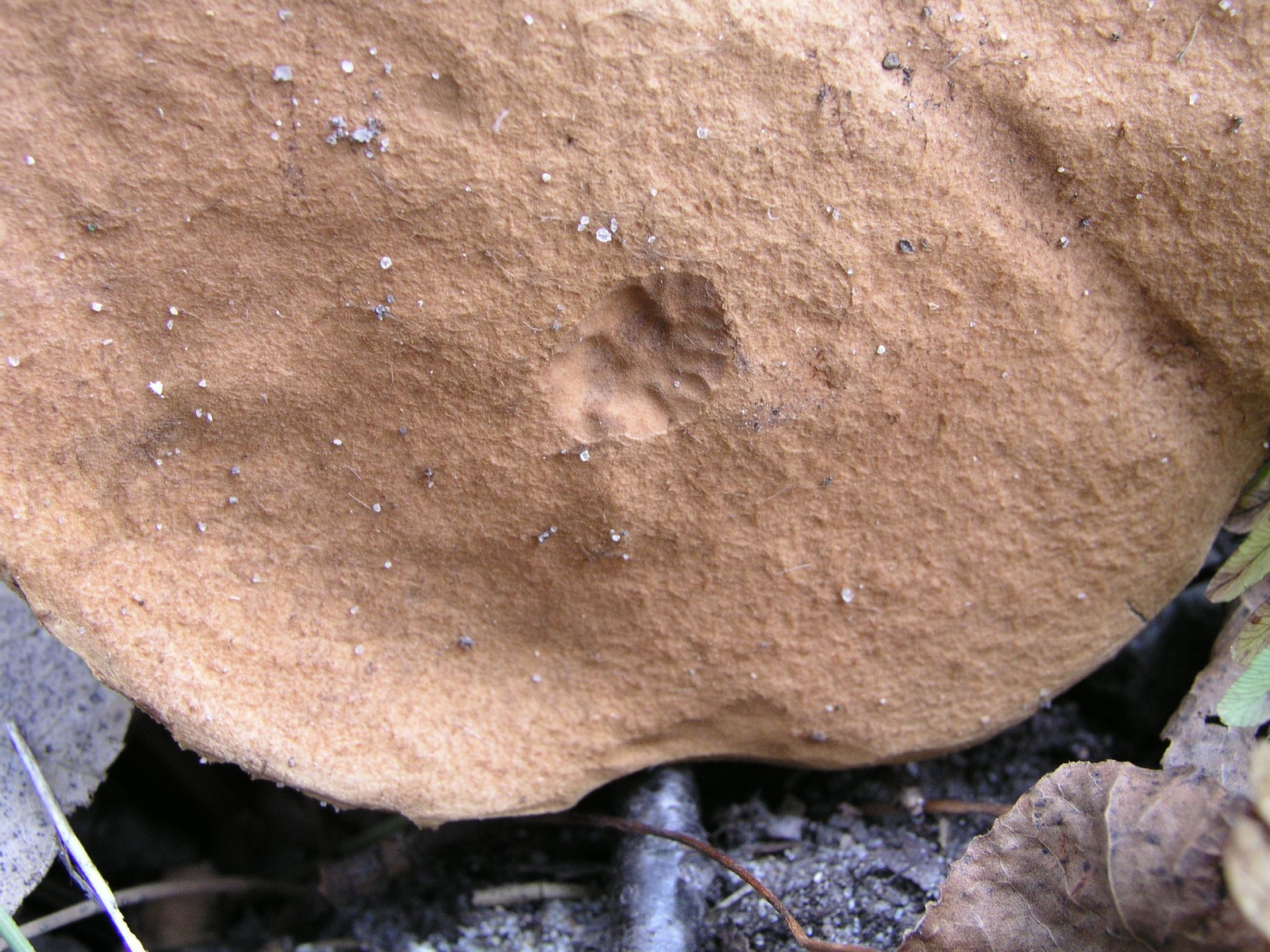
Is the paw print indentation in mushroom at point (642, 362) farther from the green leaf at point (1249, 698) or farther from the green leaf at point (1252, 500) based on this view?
the green leaf at point (1252, 500)

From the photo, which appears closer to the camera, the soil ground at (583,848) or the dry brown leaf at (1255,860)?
the dry brown leaf at (1255,860)

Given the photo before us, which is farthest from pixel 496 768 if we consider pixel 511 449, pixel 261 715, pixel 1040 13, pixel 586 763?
pixel 1040 13

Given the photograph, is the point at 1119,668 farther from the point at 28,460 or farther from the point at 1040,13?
the point at 28,460

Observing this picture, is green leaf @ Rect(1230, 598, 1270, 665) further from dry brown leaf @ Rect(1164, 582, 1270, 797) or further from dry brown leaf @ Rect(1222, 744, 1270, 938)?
dry brown leaf @ Rect(1222, 744, 1270, 938)

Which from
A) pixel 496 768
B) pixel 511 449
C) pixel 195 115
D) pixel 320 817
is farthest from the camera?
pixel 320 817

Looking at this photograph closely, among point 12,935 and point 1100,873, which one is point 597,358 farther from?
point 12,935

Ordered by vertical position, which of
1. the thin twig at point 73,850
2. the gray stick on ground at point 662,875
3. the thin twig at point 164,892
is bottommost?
the thin twig at point 164,892

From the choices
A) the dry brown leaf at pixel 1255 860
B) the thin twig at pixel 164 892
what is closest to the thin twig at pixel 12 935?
the thin twig at pixel 164 892
